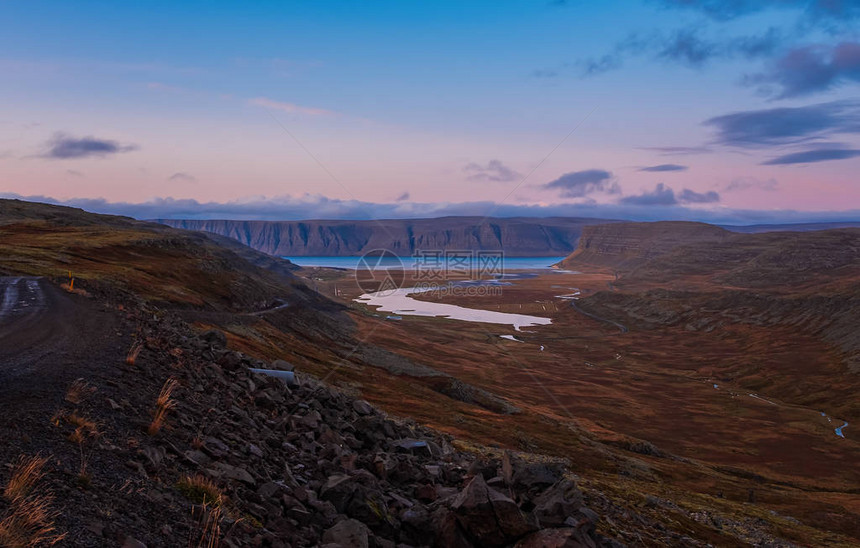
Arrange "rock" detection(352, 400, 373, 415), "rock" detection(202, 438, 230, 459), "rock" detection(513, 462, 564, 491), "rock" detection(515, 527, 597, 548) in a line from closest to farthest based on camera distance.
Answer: "rock" detection(515, 527, 597, 548)
"rock" detection(202, 438, 230, 459)
"rock" detection(513, 462, 564, 491)
"rock" detection(352, 400, 373, 415)

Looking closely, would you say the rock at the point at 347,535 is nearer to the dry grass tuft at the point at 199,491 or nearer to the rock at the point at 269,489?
the rock at the point at 269,489

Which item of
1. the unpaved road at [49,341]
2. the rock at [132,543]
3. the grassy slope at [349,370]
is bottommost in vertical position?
the grassy slope at [349,370]

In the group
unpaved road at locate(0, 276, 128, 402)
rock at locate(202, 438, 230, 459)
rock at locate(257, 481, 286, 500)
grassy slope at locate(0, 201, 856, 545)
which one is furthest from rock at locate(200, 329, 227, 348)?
rock at locate(257, 481, 286, 500)

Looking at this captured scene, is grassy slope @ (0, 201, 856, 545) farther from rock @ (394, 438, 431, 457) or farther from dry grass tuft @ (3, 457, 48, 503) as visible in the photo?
dry grass tuft @ (3, 457, 48, 503)

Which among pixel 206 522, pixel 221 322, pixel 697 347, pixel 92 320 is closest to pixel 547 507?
pixel 206 522

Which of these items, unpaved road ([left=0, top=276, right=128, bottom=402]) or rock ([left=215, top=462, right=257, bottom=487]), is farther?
unpaved road ([left=0, top=276, right=128, bottom=402])

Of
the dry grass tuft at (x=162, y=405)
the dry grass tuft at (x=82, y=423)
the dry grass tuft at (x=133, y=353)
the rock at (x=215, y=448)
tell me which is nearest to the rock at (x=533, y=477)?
the rock at (x=215, y=448)
